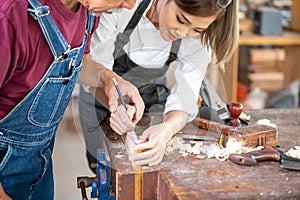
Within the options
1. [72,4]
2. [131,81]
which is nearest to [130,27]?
[131,81]

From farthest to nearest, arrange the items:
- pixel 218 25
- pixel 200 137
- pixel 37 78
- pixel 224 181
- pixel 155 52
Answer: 1. pixel 155 52
2. pixel 218 25
3. pixel 200 137
4. pixel 37 78
5. pixel 224 181

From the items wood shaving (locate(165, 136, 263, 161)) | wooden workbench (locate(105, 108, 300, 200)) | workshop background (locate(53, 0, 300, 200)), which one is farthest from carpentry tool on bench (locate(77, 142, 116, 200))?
workshop background (locate(53, 0, 300, 200))

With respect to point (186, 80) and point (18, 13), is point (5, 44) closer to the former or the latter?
point (18, 13)

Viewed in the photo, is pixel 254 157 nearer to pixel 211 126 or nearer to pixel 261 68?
pixel 211 126

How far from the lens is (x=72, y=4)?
1.22m

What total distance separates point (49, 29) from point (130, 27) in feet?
1.39

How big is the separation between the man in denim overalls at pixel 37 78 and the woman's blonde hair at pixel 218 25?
10.2 inches

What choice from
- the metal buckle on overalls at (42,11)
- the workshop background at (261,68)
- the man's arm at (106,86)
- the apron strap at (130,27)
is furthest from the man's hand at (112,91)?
the workshop background at (261,68)

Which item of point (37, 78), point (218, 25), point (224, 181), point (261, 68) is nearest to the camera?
point (224, 181)

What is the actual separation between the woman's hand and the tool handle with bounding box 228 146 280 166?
0.54 feet

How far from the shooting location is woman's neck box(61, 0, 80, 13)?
1202 millimetres

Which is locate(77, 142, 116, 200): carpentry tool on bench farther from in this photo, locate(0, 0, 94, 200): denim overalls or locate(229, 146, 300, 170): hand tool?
locate(229, 146, 300, 170): hand tool

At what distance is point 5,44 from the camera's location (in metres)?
1.07

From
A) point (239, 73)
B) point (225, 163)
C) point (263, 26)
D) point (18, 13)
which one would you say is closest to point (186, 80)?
point (225, 163)
